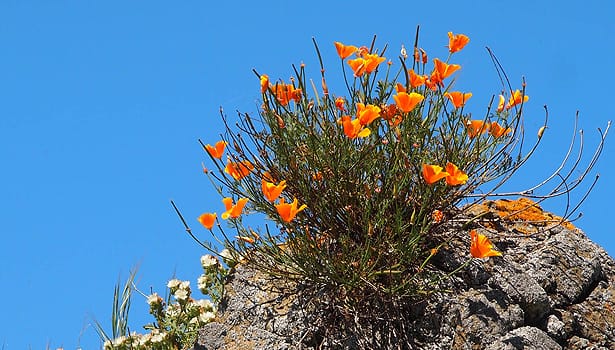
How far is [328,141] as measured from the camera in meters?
4.09

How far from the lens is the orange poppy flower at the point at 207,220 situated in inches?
155

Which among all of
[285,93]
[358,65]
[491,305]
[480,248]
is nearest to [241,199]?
[285,93]

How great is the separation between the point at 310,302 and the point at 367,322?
0.30 meters

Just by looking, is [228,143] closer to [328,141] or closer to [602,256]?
[328,141]

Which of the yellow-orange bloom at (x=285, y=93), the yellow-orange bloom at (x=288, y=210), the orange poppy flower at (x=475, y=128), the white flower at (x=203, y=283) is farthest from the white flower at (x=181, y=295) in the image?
the orange poppy flower at (x=475, y=128)

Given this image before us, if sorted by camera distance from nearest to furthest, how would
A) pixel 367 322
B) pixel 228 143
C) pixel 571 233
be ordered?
pixel 367 322 → pixel 228 143 → pixel 571 233

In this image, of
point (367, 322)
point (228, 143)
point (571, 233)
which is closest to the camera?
point (367, 322)

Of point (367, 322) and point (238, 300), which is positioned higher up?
point (238, 300)

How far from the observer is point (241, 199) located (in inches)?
154

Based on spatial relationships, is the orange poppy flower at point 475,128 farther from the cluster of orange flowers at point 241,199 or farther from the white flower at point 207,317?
the white flower at point 207,317

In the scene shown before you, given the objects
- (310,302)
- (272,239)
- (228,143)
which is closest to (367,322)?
(310,302)

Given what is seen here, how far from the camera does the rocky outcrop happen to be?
4016 millimetres

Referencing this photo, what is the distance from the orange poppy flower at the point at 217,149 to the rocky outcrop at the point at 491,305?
756mm

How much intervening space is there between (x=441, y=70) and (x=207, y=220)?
1.33 metres
